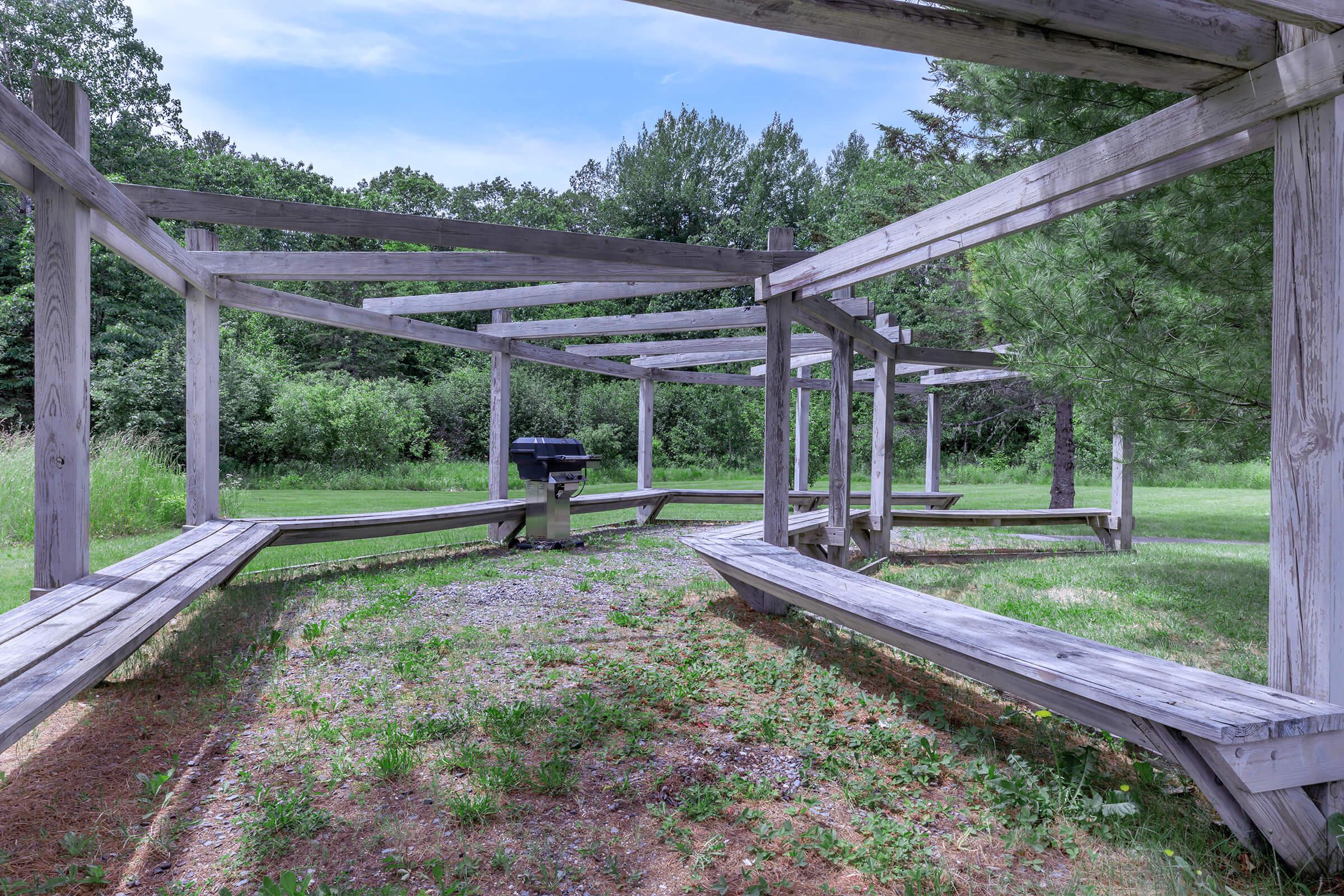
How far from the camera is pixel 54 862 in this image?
208 centimetres

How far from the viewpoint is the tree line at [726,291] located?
427 cm

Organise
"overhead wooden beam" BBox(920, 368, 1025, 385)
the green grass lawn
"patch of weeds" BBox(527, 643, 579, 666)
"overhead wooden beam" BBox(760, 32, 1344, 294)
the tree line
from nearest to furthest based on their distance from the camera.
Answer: "overhead wooden beam" BBox(760, 32, 1344, 294) < "patch of weeds" BBox(527, 643, 579, 666) < the tree line < the green grass lawn < "overhead wooden beam" BBox(920, 368, 1025, 385)

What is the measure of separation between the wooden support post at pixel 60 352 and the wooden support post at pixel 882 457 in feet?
20.0

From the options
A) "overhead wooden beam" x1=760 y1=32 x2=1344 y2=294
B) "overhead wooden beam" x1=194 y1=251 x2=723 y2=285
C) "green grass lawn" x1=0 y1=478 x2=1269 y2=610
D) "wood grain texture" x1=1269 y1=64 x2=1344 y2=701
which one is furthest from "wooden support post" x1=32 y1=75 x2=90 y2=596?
"wood grain texture" x1=1269 y1=64 x2=1344 y2=701

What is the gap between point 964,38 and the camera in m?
2.26

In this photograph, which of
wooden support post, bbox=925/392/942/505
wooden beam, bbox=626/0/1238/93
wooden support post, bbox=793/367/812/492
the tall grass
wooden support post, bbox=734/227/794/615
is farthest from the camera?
wooden support post, bbox=793/367/812/492

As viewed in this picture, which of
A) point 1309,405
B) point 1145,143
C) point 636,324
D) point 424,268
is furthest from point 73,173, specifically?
point 636,324

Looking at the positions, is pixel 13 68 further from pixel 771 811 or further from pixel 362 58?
pixel 771 811

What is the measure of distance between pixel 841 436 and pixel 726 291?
757 inches

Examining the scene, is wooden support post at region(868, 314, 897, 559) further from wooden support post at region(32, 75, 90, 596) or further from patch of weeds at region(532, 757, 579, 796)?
wooden support post at region(32, 75, 90, 596)

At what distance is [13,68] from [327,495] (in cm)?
1519

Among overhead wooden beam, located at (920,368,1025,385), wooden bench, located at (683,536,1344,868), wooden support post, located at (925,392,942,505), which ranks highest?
overhead wooden beam, located at (920,368,1025,385)

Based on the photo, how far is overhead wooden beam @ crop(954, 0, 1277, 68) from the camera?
2.16 meters

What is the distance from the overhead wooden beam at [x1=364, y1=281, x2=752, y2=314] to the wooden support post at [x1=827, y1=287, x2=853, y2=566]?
141 cm
